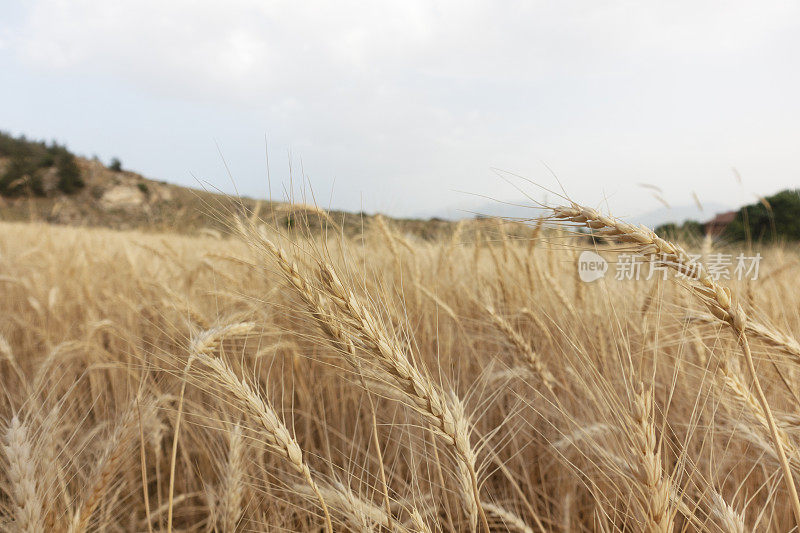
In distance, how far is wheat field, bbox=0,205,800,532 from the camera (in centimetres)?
81

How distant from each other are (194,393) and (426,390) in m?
1.49

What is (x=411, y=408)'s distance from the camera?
84 centimetres

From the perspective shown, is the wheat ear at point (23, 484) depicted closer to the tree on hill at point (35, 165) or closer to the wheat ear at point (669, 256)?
the wheat ear at point (669, 256)

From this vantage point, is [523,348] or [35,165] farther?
[35,165]

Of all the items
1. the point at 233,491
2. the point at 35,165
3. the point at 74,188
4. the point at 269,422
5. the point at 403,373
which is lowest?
the point at 233,491

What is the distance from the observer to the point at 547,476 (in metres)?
1.57

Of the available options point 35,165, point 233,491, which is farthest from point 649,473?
point 35,165

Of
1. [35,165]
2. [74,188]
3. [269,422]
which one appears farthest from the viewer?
[74,188]

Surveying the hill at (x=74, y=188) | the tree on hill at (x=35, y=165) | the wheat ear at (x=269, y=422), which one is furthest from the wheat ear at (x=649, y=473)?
the tree on hill at (x=35, y=165)

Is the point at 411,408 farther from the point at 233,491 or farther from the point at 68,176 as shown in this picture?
the point at 68,176

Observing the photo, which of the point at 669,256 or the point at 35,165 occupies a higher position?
the point at 35,165

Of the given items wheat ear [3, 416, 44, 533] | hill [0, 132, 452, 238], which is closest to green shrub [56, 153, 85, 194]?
hill [0, 132, 452, 238]

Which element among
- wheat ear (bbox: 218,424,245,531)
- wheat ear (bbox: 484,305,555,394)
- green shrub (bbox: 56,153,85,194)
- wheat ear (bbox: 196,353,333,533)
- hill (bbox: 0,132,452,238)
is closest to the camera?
wheat ear (bbox: 196,353,333,533)

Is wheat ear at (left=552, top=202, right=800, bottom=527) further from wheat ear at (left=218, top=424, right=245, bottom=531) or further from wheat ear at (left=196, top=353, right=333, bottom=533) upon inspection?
wheat ear at (left=218, top=424, right=245, bottom=531)
